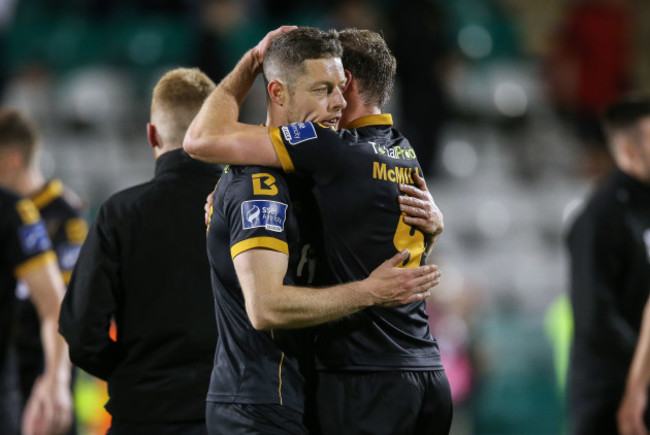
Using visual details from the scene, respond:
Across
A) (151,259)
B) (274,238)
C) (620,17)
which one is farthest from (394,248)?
(620,17)

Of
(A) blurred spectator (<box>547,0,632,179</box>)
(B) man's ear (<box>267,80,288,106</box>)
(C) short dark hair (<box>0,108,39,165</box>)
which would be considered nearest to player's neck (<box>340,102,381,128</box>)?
(B) man's ear (<box>267,80,288,106</box>)

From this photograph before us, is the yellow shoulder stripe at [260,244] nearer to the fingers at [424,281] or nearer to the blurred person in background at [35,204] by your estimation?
the fingers at [424,281]

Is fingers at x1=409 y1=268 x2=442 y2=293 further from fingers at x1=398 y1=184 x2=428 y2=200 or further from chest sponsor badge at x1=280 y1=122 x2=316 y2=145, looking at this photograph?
chest sponsor badge at x1=280 y1=122 x2=316 y2=145

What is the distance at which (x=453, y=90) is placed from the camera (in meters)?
11.4

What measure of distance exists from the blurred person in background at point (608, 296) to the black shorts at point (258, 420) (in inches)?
91.9

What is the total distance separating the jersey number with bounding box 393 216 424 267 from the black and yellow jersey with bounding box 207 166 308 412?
35 cm

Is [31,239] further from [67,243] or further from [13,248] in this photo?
[67,243]

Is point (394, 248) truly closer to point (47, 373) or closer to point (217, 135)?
point (217, 135)

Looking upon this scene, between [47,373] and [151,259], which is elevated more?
[151,259]

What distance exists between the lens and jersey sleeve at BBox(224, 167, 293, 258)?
3.12m

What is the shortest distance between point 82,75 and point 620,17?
6805 mm

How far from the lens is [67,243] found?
18.6 feet

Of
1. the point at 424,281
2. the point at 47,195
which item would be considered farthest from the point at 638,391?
the point at 47,195

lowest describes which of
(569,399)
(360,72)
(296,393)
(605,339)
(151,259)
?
(569,399)
